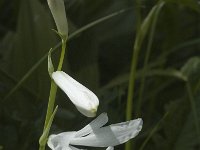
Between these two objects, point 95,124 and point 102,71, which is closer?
point 95,124

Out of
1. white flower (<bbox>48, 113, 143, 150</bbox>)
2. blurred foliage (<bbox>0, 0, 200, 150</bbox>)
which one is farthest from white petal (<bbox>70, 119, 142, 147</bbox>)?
blurred foliage (<bbox>0, 0, 200, 150</bbox>)

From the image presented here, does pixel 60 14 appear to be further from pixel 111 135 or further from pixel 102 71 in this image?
pixel 102 71

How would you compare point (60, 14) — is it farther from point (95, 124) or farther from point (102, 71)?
point (102, 71)

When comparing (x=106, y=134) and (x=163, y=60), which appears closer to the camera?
(x=106, y=134)

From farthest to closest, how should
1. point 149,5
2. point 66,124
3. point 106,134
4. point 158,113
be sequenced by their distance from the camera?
point 149,5 < point 158,113 < point 66,124 < point 106,134

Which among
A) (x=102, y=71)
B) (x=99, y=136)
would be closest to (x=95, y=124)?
(x=99, y=136)

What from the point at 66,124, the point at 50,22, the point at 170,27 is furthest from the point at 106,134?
the point at 170,27

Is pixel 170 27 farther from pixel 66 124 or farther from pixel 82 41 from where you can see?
pixel 66 124
